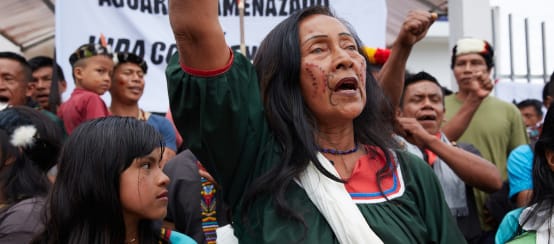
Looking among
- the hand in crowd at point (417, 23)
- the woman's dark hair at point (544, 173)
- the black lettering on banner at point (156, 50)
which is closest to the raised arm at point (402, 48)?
the hand in crowd at point (417, 23)

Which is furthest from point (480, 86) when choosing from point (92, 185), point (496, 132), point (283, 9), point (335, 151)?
point (92, 185)

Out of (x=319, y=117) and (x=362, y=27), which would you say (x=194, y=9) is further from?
(x=362, y=27)

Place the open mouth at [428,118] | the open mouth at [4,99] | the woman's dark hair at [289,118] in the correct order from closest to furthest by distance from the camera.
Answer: the woman's dark hair at [289,118], the open mouth at [428,118], the open mouth at [4,99]

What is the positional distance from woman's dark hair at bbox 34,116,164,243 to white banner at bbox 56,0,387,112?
2649 millimetres

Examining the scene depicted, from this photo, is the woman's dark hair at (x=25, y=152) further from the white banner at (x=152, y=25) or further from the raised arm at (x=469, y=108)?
the raised arm at (x=469, y=108)

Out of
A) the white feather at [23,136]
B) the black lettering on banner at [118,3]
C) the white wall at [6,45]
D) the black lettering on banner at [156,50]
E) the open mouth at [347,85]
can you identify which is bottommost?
the white feather at [23,136]

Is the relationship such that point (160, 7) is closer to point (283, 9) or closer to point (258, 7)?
point (258, 7)

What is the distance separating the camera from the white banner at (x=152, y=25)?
18.3 ft

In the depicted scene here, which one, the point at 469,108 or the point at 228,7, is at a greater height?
the point at 228,7

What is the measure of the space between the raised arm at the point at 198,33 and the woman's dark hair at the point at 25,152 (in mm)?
1675

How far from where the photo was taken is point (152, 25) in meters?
5.83

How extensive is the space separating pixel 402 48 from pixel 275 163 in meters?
1.43

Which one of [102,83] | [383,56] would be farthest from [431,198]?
[102,83]

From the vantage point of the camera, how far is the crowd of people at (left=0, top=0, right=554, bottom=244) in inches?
85.5
